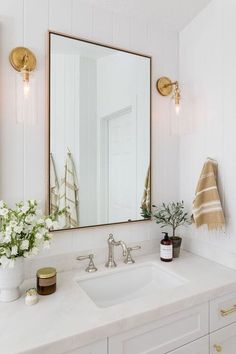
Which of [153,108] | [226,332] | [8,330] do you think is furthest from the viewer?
[153,108]

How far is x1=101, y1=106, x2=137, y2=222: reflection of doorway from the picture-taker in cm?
150

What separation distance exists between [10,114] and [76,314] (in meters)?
0.94

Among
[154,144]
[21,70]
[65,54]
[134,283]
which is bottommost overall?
[134,283]

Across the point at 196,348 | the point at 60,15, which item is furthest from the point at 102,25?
the point at 196,348

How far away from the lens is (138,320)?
97 cm

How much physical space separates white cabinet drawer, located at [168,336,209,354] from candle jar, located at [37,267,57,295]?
1.88 feet

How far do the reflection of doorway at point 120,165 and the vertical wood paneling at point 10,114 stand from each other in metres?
0.46

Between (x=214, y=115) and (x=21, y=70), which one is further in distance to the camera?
(x=214, y=115)

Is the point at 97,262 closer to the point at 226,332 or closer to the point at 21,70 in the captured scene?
the point at 226,332

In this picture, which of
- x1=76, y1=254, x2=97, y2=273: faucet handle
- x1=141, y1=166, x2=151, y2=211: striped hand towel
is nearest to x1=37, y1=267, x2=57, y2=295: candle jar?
x1=76, y1=254, x2=97, y2=273: faucet handle

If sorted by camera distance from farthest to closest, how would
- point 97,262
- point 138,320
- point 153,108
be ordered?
point 153,108
point 97,262
point 138,320

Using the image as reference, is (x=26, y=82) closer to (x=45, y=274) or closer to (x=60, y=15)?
(x=60, y=15)

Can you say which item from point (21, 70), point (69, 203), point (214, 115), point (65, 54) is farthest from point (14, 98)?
point (214, 115)

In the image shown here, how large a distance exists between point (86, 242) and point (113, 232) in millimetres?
173
